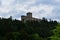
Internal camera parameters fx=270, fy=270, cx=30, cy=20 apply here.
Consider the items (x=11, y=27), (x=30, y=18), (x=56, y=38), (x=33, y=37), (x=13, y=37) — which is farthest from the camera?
(x=30, y=18)

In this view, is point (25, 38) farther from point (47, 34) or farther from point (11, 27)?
point (47, 34)

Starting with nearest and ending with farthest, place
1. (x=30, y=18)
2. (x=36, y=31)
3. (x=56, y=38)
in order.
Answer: (x=36, y=31) → (x=56, y=38) → (x=30, y=18)

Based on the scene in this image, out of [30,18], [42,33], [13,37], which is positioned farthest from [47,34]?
[30,18]

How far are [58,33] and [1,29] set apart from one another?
10.4m

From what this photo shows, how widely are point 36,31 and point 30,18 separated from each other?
1498cm

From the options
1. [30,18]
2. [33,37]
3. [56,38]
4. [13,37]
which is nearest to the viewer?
[13,37]

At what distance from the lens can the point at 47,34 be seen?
28250 mm

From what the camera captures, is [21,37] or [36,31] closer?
[21,37]

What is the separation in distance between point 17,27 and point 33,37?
3.82 metres

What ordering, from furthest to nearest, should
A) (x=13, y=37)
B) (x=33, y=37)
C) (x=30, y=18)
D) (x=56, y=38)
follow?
(x=30, y=18)
(x=56, y=38)
(x=33, y=37)
(x=13, y=37)

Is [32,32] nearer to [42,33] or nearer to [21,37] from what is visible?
[42,33]

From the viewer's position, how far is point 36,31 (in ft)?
88.3

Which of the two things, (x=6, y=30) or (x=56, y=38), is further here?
(x=56, y=38)

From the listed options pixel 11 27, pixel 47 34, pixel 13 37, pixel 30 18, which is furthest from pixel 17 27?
pixel 30 18
